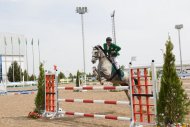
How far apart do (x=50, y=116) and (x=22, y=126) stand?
2021 mm

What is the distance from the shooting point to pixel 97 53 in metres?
9.23

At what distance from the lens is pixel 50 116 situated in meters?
10.2

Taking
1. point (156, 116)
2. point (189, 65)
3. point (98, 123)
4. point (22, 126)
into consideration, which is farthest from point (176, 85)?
point (189, 65)

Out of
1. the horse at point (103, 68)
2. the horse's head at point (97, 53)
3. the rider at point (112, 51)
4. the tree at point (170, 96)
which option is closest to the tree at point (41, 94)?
the horse at point (103, 68)

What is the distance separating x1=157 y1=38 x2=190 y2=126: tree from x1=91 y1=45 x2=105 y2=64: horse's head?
3058 millimetres

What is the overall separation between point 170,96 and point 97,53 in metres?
3.31

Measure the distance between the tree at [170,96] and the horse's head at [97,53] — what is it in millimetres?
3058

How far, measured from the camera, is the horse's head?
9172 mm

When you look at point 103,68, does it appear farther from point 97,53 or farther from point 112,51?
point 112,51

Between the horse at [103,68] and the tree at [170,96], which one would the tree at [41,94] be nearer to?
the horse at [103,68]

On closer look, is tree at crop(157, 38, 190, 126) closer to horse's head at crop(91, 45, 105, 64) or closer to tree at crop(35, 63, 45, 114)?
horse's head at crop(91, 45, 105, 64)

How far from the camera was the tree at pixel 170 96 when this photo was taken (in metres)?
6.40

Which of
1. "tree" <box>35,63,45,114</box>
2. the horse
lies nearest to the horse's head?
the horse

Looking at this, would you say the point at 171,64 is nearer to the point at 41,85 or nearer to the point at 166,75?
the point at 166,75
